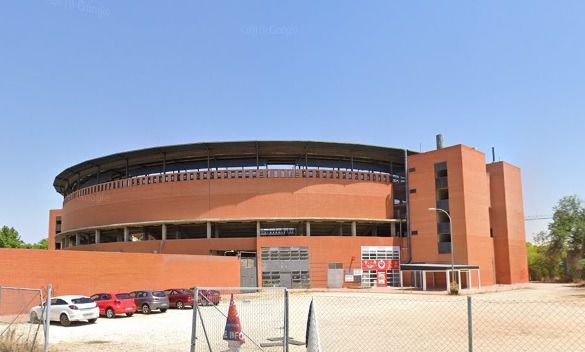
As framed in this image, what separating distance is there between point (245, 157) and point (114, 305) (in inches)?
1723

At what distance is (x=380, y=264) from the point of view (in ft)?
235

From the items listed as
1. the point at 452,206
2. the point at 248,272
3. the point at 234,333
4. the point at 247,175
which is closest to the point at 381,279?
the point at 452,206

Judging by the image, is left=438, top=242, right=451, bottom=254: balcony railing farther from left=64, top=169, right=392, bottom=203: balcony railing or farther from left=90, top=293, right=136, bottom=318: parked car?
left=90, top=293, right=136, bottom=318: parked car

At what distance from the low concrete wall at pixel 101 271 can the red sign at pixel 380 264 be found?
19.7 meters

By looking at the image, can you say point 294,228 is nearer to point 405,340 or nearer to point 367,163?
point 367,163

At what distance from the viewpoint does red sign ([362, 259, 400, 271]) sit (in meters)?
70.6

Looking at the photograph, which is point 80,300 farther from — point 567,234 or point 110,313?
point 567,234

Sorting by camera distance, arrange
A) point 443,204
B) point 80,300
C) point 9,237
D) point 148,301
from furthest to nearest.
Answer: point 9,237, point 443,204, point 148,301, point 80,300

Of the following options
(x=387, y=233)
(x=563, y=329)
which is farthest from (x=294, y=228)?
(x=563, y=329)

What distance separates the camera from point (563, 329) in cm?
2188

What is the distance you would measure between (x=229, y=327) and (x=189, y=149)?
62244 millimetres

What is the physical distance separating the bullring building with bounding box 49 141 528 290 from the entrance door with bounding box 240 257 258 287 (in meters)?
0.13

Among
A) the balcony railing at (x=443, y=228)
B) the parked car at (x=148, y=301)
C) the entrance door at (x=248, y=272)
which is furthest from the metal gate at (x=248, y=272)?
the parked car at (x=148, y=301)

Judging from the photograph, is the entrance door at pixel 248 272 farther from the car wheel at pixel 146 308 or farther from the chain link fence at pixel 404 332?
the chain link fence at pixel 404 332
